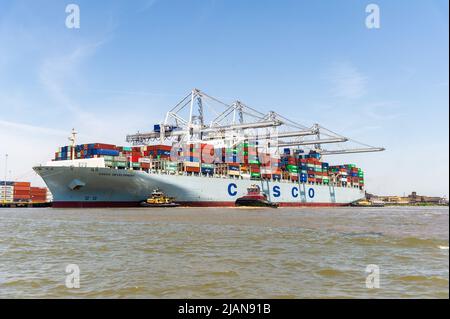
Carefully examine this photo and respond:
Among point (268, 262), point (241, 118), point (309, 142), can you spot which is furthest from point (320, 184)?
point (268, 262)

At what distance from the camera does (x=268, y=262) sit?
1383cm

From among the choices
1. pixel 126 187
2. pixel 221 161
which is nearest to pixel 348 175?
pixel 221 161

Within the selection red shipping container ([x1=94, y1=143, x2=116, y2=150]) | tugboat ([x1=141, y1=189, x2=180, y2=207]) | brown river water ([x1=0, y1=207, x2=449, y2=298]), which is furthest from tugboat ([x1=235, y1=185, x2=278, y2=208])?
brown river water ([x1=0, y1=207, x2=449, y2=298])

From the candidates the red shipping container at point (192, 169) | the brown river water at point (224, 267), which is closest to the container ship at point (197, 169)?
the red shipping container at point (192, 169)

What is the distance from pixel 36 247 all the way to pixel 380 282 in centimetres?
1361

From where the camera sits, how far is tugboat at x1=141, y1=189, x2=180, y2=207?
66812mm

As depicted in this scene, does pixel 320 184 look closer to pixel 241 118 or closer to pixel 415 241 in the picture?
pixel 241 118

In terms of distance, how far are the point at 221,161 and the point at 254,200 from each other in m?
13.2

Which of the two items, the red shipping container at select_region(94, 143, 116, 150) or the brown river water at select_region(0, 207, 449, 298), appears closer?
the brown river water at select_region(0, 207, 449, 298)

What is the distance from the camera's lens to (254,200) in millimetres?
78125

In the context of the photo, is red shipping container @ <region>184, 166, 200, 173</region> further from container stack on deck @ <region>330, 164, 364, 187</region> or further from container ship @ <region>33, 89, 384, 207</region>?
container stack on deck @ <region>330, 164, 364, 187</region>

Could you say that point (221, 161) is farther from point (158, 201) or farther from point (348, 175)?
point (348, 175)

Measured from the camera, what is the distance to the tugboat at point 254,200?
255 ft

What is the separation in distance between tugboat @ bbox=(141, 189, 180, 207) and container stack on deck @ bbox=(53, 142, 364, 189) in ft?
18.3
